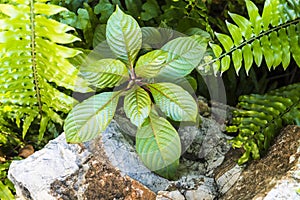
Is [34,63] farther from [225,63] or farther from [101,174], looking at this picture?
[225,63]

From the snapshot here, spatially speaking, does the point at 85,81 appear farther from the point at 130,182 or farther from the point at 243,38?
the point at 243,38

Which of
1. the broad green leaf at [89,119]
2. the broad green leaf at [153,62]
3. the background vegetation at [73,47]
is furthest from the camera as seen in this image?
the background vegetation at [73,47]

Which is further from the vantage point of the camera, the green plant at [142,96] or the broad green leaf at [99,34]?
the broad green leaf at [99,34]

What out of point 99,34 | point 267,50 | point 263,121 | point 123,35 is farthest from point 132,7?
point 263,121

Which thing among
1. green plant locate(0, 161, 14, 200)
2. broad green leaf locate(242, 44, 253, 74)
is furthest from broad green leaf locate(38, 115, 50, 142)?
broad green leaf locate(242, 44, 253, 74)

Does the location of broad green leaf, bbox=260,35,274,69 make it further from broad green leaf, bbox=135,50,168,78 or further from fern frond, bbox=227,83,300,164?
broad green leaf, bbox=135,50,168,78

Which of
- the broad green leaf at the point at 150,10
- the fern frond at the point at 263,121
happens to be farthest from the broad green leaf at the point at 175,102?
the broad green leaf at the point at 150,10

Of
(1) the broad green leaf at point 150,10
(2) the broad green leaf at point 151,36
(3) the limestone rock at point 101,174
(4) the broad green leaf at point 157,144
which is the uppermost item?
(1) the broad green leaf at point 150,10

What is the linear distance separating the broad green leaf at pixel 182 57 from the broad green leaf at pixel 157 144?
0.67 ft

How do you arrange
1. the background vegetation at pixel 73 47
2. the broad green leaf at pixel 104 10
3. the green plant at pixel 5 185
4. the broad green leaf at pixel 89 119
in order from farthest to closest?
the broad green leaf at pixel 104 10
the green plant at pixel 5 185
the background vegetation at pixel 73 47
the broad green leaf at pixel 89 119

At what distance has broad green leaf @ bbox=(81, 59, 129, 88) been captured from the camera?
1.69 metres

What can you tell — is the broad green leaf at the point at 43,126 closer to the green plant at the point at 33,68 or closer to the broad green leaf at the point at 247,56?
the green plant at the point at 33,68

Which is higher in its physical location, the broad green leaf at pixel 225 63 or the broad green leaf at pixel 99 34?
the broad green leaf at pixel 225 63

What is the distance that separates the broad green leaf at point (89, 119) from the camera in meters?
1.61
